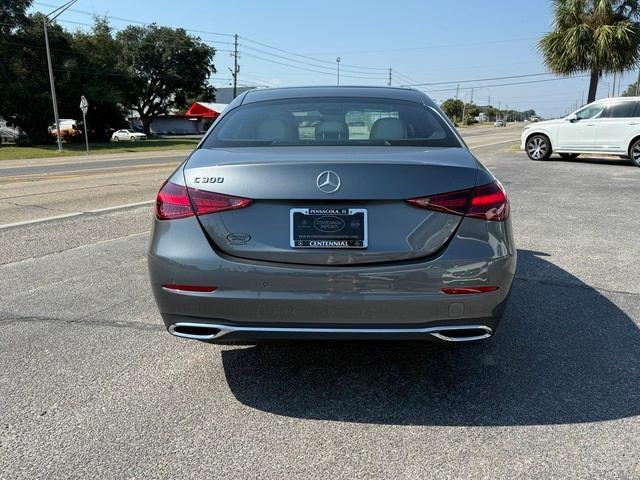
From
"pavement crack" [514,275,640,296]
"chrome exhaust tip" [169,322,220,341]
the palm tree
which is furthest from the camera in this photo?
the palm tree

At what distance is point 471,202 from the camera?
108 inches

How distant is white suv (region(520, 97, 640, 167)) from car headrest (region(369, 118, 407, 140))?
576 inches

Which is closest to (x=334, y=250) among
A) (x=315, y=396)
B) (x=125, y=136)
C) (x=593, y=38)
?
(x=315, y=396)

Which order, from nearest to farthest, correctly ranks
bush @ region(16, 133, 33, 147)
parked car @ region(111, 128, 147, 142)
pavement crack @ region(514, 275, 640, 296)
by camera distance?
pavement crack @ region(514, 275, 640, 296) < bush @ region(16, 133, 33, 147) < parked car @ region(111, 128, 147, 142)

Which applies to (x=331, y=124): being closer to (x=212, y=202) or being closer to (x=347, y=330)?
(x=212, y=202)

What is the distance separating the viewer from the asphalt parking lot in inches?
97.9

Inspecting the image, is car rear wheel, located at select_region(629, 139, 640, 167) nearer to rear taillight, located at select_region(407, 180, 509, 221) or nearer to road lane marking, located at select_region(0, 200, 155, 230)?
road lane marking, located at select_region(0, 200, 155, 230)

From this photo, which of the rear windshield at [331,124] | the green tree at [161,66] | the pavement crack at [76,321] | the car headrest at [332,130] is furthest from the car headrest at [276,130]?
the green tree at [161,66]

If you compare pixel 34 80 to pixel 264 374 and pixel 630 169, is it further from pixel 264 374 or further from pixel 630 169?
pixel 264 374

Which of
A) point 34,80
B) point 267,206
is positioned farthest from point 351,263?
point 34,80

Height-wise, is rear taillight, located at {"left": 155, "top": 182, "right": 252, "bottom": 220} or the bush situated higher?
rear taillight, located at {"left": 155, "top": 182, "right": 252, "bottom": 220}

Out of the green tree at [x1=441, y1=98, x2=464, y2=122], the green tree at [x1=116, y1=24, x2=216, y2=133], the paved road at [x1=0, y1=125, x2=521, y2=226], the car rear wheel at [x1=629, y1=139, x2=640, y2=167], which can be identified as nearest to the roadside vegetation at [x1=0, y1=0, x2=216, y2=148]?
the green tree at [x1=116, y1=24, x2=216, y2=133]

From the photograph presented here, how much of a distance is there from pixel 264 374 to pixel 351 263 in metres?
1.06

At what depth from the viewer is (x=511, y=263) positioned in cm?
287
